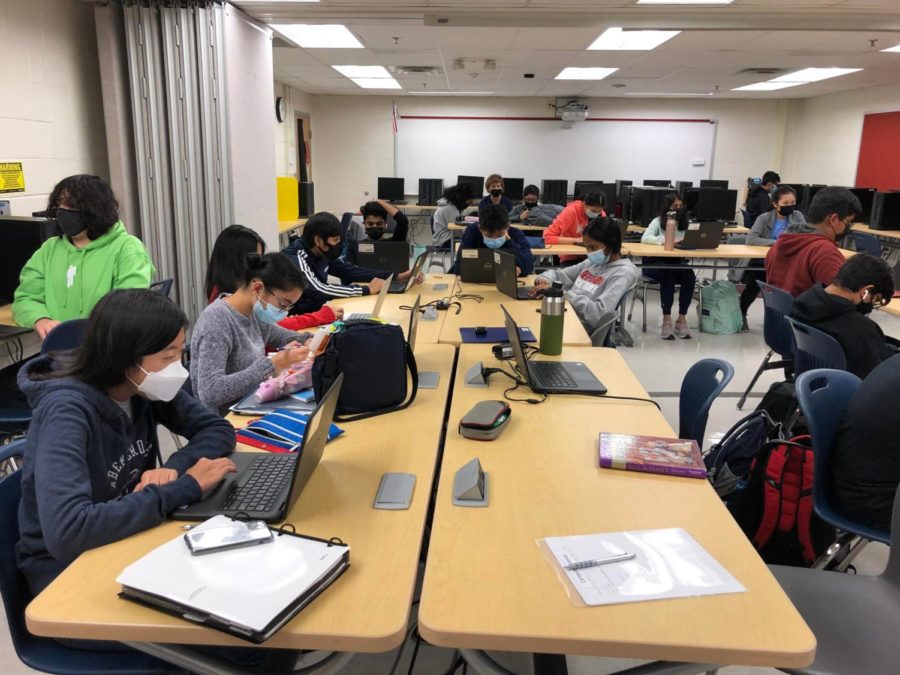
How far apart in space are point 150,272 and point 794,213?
5981mm

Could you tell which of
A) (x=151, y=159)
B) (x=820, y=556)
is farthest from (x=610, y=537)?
(x=151, y=159)

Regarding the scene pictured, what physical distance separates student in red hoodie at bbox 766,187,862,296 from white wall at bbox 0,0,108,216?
4615mm

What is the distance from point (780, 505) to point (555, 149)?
1030 cm

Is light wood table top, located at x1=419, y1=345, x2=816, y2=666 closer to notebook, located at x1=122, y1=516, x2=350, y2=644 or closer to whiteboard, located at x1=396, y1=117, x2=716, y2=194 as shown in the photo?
notebook, located at x1=122, y1=516, x2=350, y2=644

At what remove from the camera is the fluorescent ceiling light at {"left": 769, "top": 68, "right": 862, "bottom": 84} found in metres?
7.81

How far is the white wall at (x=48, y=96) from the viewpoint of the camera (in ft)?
11.6

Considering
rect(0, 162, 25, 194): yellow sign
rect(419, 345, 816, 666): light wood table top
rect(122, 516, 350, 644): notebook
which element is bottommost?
rect(419, 345, 816, 666): light wood table top

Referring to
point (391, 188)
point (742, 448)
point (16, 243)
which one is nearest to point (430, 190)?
point (391, 188)

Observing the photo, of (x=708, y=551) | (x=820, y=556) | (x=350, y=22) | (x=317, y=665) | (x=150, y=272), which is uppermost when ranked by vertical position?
(x=350, y=22)

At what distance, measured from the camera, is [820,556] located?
2.09m

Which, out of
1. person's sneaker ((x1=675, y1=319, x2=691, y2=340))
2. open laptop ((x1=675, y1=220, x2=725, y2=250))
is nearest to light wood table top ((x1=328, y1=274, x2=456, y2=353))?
person's sneaker ((x1=675, y1=319, x2=691, y2=340))

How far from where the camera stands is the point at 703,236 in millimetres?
6098

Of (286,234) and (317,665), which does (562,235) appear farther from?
(317,665)

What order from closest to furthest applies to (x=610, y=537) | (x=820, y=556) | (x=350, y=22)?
(x=610, y=537) → (x=820, y=556) → (x=350, y=22)
